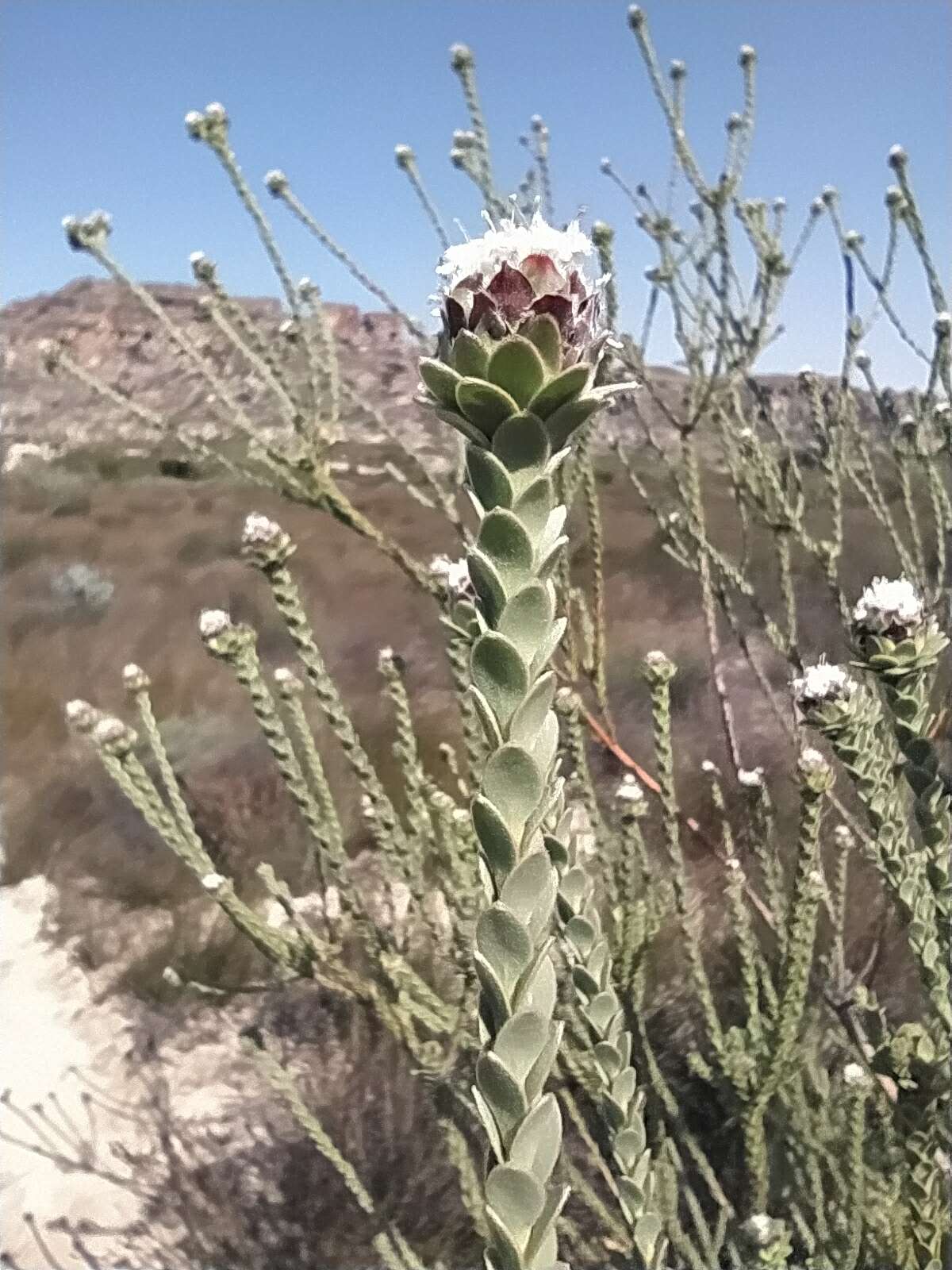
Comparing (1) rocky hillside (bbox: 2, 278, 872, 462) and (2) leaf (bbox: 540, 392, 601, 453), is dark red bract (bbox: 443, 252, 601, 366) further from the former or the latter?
(1) rocky hillside (bbox: 2, 278, 872, 462)

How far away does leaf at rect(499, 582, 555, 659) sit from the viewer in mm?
611

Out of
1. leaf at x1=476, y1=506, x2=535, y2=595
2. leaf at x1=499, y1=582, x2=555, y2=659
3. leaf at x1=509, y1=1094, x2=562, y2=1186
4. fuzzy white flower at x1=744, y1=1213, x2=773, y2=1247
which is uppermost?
leaf at x1=476, y1=506, x2=535, y2=595

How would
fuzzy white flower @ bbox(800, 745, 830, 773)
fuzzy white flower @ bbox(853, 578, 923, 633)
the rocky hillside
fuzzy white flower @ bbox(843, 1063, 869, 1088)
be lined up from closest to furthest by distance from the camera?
fuzzy white flower @ bbox(853, 578, 923, 633)
fuzzy white flower @ bbox(800, 745, 830, 773)
fuzzy white flower @ bbox(843, 1063, 869, 1088)
the rocky hillside

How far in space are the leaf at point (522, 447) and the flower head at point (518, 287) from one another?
4 centimetres

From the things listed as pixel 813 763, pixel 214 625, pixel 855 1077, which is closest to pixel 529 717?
pixel 813 763

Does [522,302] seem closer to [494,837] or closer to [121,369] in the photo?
[494,837]

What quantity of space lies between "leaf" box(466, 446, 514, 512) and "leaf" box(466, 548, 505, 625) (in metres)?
0.03

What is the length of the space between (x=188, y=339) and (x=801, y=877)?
1825 mm

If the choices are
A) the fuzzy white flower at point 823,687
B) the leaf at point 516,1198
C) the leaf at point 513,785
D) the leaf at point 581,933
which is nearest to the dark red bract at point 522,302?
the leaf at point 513,785

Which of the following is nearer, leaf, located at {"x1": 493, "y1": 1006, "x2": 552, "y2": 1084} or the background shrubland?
leaf, located at {"x1": 493, "y1": 1006, "x2": 552, "y2": 1084}

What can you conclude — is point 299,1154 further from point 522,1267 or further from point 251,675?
point 522,1267

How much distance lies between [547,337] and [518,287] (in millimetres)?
36

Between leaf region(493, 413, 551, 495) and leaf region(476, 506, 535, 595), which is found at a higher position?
leaf region(493, 413, 551, 495)

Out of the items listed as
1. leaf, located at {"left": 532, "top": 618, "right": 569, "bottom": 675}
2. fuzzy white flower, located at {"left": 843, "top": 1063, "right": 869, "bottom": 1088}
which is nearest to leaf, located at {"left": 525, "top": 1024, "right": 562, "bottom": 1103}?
leaf, located at {"left": 532, "top": 618, "right": 569, "bottom": 675}
